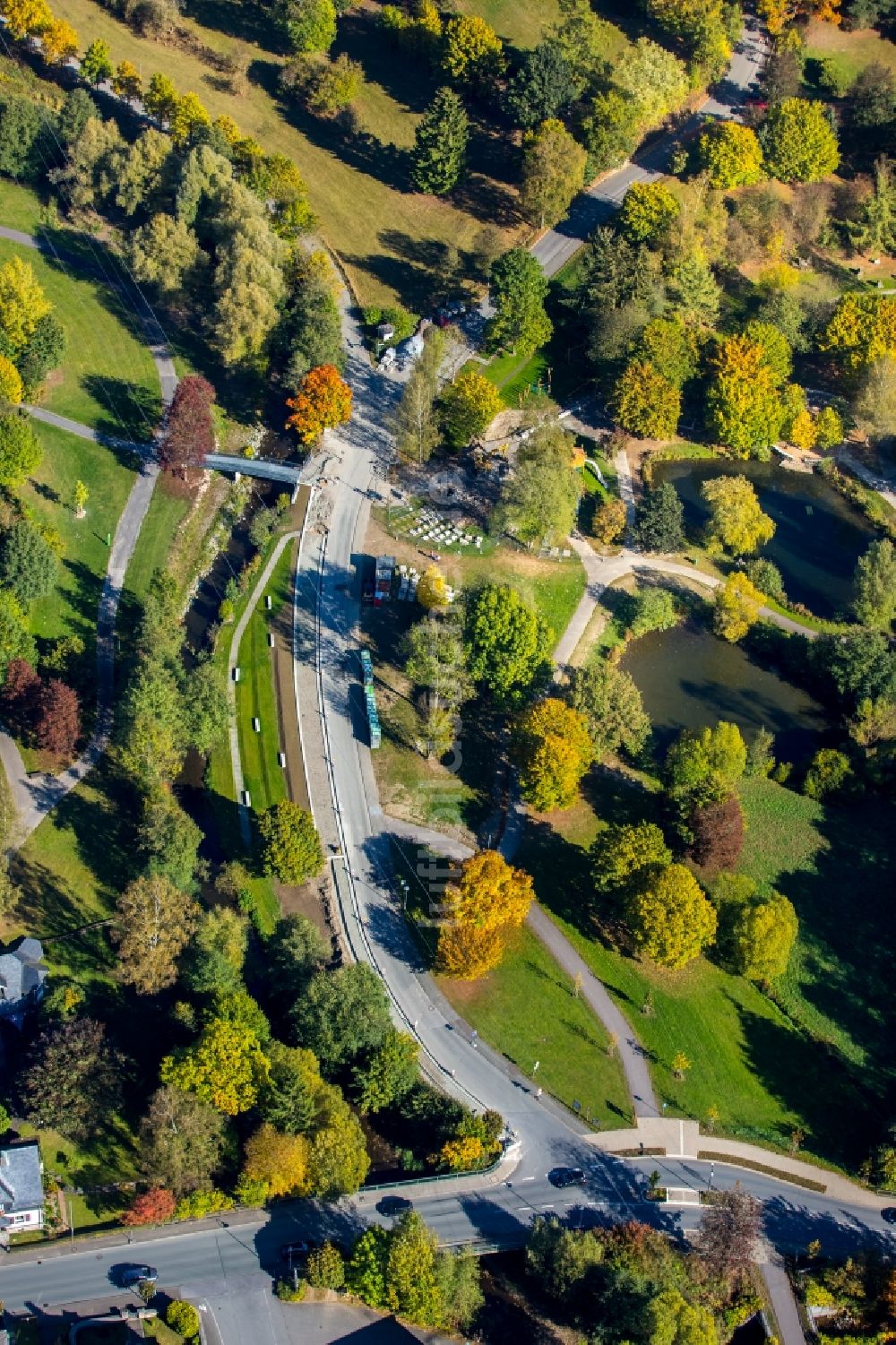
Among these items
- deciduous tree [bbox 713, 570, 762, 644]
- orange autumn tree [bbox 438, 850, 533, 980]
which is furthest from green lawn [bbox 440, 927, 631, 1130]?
deciduous tree [bbox 713, 570, 762, 644]

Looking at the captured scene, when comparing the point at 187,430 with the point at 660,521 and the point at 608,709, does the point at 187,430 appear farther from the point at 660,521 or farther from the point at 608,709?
the point at 608,709

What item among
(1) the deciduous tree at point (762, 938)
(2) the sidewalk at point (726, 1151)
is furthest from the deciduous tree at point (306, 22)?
(2) the sidewalk at point (726, 1151)

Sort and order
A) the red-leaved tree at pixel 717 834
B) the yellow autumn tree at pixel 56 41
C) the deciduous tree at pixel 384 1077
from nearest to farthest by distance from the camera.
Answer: the deciduous tree at pixel 384 1077 < the red-leaved tree at pixel 717 834 < the yellow autumn tree at pixel 56 41

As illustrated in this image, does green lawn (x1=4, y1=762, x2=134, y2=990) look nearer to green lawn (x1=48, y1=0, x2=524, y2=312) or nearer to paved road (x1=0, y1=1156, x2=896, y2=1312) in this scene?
paved road (x1=0, y1=1156, x2=896, y2=1312)

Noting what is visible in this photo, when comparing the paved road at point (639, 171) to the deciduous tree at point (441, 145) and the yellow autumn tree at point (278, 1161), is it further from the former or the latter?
the yellow autumn tree at point (278, 1161)

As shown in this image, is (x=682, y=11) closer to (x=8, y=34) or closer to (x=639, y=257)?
(x=639, y=257)

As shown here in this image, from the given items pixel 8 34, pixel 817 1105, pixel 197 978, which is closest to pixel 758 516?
pixel 817 1105

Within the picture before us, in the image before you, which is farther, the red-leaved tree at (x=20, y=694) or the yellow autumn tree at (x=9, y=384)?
the yellow autumn tree at (x=9, y=384)
